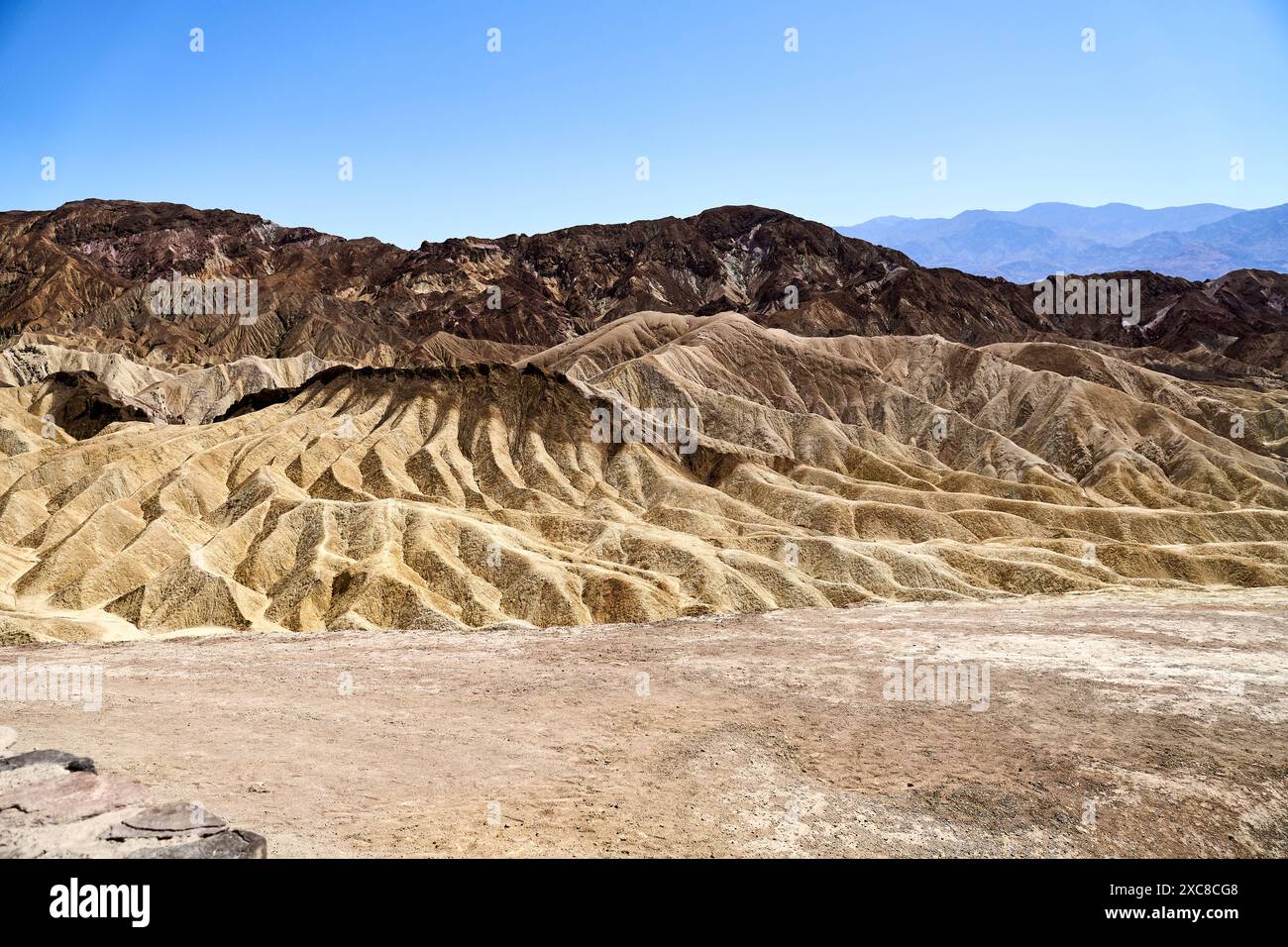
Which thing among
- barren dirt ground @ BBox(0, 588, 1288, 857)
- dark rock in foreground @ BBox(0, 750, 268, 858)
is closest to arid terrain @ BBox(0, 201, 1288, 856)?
barren dirt ground @ BBox(0, 588, 1288, 857)

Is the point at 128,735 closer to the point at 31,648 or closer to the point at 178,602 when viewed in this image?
the point at 31,648

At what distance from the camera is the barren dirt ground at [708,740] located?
1544 centimetres

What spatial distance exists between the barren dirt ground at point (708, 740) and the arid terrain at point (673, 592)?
0.13m

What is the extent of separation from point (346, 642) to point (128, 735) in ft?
38.0

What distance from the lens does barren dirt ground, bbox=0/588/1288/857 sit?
50.6 feet

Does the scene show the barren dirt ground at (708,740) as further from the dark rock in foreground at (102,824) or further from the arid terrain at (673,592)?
the dark rock in foreground at (102,824)

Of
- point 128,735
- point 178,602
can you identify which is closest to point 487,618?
point 178,602

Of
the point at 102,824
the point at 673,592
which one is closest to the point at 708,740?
the point at 102,824

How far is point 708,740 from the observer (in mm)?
20219

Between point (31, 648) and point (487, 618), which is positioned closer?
point (31, 648)

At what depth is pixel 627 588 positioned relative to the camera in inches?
1780

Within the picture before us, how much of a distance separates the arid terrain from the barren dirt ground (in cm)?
13

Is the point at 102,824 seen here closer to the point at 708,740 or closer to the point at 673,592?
the point at 708,740

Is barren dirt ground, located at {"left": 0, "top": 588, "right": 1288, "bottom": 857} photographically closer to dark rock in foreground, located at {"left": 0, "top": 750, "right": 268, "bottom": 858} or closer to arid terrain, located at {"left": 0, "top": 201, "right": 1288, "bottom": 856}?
arid terrain, located at {"left": 0, "top": 201, "right": 1288, "bottom": 856}
